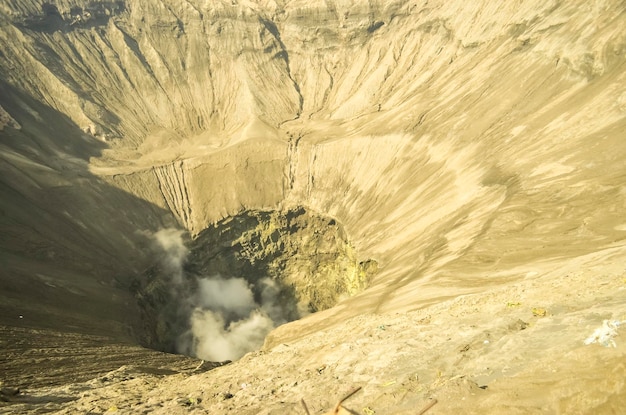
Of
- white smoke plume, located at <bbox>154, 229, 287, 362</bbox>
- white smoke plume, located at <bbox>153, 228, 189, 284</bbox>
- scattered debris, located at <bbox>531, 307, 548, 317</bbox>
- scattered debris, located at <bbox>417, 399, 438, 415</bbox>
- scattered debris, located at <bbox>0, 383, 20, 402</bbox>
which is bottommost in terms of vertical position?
scattered debris, located at <bbox>417, 399, 438, 415</bbox>

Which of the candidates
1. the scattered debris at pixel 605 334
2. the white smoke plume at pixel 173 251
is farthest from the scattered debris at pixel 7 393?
the white smoke plume at pixel 173 251

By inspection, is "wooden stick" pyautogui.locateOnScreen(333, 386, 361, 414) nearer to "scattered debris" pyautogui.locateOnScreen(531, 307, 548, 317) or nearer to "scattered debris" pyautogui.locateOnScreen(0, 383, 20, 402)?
"scattered debris" pyautogui.locateOnScreen(531, 307, 548, 317)

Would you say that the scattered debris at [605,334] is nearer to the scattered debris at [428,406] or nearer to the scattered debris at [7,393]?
the scattered debris at [428,406]

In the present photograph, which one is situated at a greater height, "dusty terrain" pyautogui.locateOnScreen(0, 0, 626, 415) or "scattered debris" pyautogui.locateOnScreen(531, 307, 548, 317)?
"dusty terrain" pyautogui.locateOnScreen(0, 0, 626, 415)

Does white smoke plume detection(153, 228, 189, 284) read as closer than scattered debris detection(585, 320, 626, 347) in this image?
No

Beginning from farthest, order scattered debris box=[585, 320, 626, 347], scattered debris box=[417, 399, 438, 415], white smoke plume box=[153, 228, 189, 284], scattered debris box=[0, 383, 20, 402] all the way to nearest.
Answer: white smoke plume box=[153, 228, 189, 284], scattered debris box=[0, 383, 20, 402], scattered debris box=[417, 399, 438, 415], scattered debris box=[585, 320, 626, 347]

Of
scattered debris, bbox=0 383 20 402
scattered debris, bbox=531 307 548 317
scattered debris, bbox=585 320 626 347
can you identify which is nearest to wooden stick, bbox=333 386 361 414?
scattered debris, bbox=585 320 626 347

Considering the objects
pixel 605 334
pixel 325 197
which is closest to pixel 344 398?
pixel 605 334

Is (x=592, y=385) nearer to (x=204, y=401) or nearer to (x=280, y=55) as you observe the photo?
(x=204, y=401)
